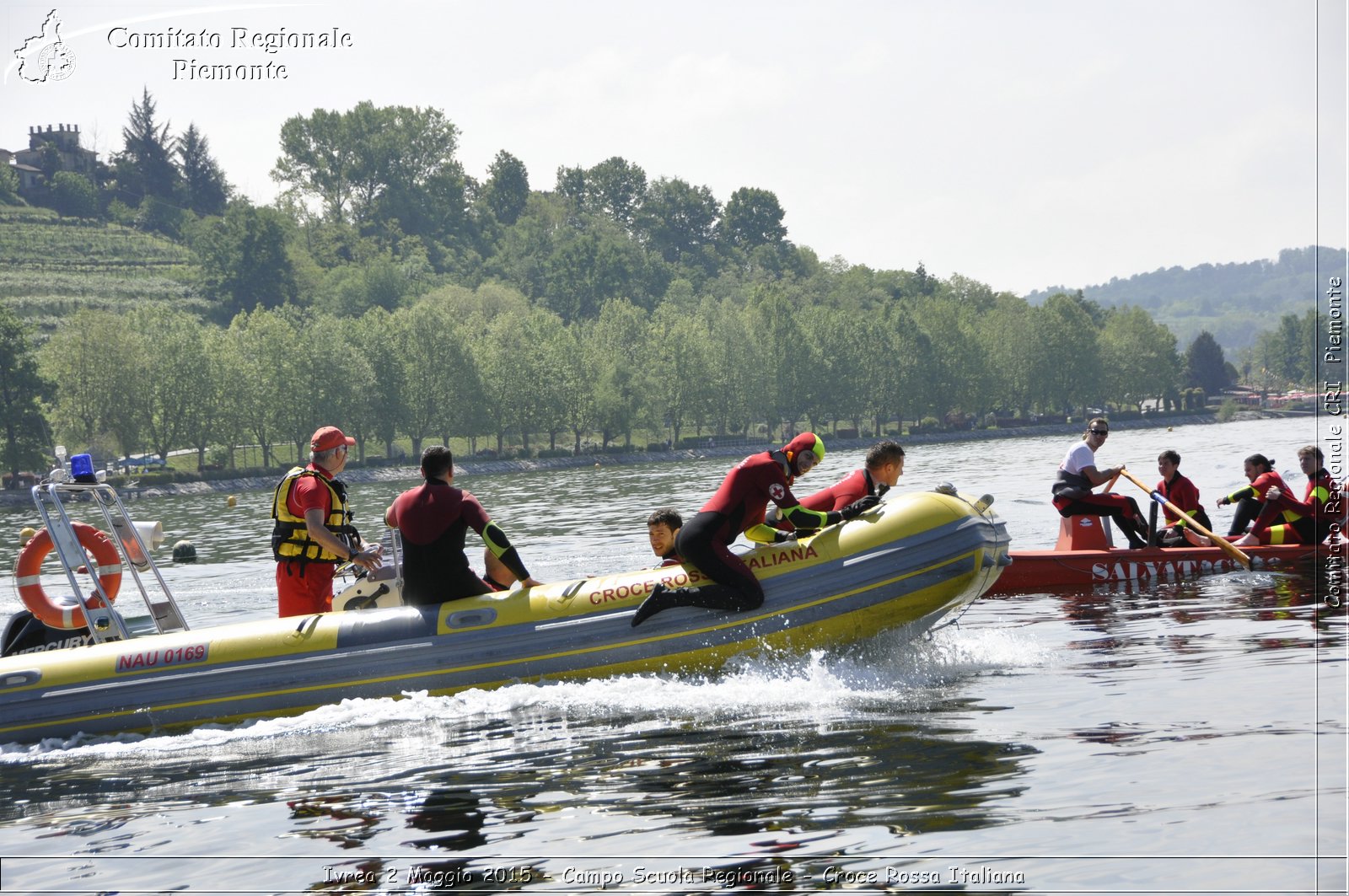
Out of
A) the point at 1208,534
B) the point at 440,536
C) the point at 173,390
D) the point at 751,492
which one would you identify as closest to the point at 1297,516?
the point at 1208,534

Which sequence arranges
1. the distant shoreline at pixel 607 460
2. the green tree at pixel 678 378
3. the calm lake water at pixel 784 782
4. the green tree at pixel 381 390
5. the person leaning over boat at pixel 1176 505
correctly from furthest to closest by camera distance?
the green tree at pixel 678 378
the green tree at pixel 381 390
the distant shoreline at pixel 607 460
the person leaning over boat at pixel 1176 505
the calm lake water at pixel 784 782

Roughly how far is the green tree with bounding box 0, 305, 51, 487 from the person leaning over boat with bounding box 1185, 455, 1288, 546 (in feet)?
214

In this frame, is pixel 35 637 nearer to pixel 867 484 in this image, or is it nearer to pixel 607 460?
pixel 867 484

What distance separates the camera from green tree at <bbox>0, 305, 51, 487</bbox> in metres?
68.4

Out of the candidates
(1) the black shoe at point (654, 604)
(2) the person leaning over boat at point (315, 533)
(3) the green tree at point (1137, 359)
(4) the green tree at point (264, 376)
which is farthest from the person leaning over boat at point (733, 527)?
(3) the green tree at point (1137, 359)

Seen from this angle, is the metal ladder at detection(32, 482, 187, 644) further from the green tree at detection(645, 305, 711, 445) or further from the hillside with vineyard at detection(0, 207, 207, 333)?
the hillside with vineyard at detection(0, 207, 207, 333)

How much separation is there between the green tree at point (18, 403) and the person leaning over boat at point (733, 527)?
2633 inches

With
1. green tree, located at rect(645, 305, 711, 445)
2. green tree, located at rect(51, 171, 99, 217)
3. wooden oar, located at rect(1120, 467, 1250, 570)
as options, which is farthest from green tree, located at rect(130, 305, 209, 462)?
green tree, located at rect(51, 171, 99, 217)

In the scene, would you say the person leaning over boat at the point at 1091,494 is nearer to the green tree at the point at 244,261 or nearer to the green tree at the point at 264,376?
the green tree at the point at 264,376

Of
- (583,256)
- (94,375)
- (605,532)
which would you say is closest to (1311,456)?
(605,532)

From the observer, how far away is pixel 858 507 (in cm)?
1028

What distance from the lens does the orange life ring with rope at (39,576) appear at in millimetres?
11102

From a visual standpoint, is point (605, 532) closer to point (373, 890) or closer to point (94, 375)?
point (373, 890)

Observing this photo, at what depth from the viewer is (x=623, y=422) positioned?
9662 cm
